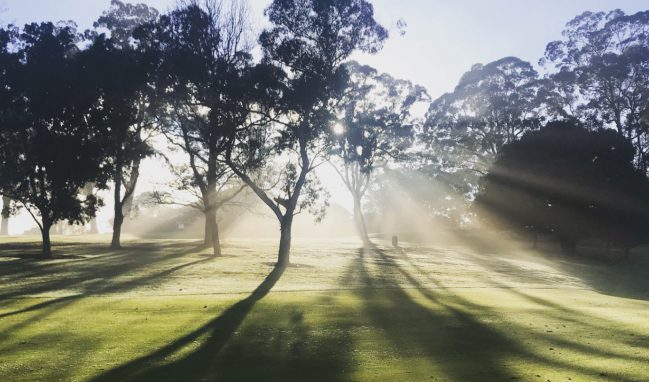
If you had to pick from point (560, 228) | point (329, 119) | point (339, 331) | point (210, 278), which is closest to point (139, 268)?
point (210, 278)

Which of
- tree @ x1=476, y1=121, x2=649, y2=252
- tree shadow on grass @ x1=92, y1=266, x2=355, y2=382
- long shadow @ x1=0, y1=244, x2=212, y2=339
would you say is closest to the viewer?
tree shadow on grass @ x1=92, y1=266, x2=355, y2=382

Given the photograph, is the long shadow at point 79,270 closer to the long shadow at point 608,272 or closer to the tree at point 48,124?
the tree at point 48,124

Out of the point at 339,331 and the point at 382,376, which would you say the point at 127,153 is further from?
the point at 382,376

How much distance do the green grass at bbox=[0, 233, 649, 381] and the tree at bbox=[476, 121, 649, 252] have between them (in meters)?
16.8

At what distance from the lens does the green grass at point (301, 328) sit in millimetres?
10219

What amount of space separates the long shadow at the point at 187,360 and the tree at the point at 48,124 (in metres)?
22.5

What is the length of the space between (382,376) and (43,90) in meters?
31.9

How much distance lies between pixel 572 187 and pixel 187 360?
140 ft

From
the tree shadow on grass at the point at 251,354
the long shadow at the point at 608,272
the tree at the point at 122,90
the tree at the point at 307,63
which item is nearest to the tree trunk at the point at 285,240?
the tree at the point at 307,63

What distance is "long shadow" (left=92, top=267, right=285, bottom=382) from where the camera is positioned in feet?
32.1

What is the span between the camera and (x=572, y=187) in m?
44.2

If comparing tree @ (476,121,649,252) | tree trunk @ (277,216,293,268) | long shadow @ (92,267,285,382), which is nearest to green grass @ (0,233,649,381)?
long shadow @ (92,267,285,382)

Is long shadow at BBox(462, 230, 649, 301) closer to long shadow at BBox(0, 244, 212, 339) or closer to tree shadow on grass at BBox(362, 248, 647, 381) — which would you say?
tree shadow on grass at BBox(362, 248, 647, 381)

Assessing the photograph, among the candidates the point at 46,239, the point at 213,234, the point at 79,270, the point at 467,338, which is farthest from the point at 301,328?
the point at 46,239
